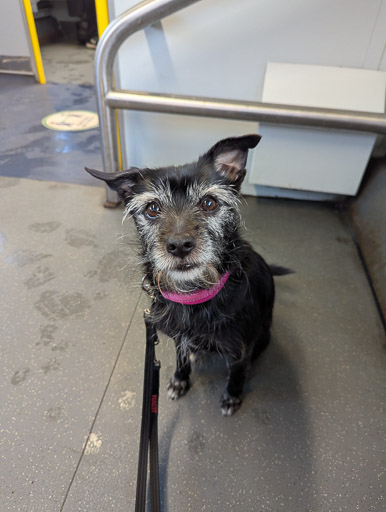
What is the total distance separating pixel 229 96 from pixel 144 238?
1.72m

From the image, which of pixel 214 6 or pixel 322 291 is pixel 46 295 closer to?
pixel 322 291

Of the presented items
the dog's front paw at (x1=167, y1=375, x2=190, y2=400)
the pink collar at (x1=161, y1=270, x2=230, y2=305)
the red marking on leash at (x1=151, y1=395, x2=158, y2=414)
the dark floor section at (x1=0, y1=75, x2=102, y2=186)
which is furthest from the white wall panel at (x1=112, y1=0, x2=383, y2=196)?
the red marking on leash at (x1=151, y1=395, x2=158, y2=414)

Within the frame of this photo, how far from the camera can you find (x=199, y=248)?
3.22ft

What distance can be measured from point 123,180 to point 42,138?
2795 mm

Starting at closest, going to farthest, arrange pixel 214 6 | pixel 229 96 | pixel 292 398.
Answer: pixel 292 398
pixel 214 6
pixel 229 96

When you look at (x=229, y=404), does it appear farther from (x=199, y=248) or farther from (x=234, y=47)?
(x=234, y=47)

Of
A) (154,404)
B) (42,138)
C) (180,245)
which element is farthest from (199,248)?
(42,138)

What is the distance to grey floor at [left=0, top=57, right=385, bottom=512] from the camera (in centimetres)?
114

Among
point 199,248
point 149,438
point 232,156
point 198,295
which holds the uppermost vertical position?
point 232,156

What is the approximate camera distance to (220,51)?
7.07 ft

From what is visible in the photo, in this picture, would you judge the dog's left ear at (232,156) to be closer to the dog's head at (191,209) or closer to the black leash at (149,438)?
the dog's head at (191,209)

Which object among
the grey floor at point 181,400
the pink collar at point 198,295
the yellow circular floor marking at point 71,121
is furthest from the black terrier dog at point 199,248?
the yellow circular floor marking at point 71,121

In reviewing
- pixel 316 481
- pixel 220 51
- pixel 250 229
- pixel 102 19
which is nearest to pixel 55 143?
pixel 102 19

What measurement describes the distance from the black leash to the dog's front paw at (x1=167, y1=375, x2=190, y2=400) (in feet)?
0.89
